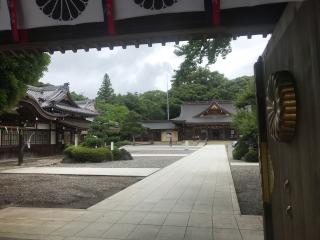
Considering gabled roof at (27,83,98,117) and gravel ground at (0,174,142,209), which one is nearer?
gravel ground at (0,174,142,209)

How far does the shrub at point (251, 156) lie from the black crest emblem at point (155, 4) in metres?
17.3

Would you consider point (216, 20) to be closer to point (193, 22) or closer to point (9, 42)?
point (193, 22)

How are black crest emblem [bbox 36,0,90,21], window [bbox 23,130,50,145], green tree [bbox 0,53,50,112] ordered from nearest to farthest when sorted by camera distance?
black crest emblem [bbox 36,0,90,21] < green tree [bbox 0,53,50,112] < window [bbox 23,130,50,145]

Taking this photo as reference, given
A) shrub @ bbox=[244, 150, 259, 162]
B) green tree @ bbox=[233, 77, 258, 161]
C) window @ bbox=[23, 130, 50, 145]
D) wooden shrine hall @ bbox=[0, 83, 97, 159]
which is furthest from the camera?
window @ bbox=[23, 130, 50, 145]

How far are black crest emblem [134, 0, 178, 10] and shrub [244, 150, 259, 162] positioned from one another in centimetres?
1734

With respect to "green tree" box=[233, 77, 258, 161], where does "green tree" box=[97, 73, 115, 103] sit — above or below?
above

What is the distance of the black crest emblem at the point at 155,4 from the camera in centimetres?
397

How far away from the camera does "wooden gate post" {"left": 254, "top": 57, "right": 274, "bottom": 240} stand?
13.8 feet

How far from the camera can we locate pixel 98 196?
940 centimetres

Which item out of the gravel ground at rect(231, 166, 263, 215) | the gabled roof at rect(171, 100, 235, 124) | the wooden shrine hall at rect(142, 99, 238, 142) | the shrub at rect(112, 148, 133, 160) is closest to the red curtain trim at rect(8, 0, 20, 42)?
the gravel ground at rect(231, 166, 263, 215)

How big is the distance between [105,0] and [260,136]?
2.52m

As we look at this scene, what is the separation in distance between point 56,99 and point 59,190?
871 inches

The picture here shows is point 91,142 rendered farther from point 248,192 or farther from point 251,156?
point 248,192

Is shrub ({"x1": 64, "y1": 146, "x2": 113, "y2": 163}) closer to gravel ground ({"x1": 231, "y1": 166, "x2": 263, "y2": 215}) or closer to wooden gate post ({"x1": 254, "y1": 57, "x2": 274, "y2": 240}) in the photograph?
gravel ground ({"x1": 231, "y1": 166, "x2": 263, "y2": 215})
